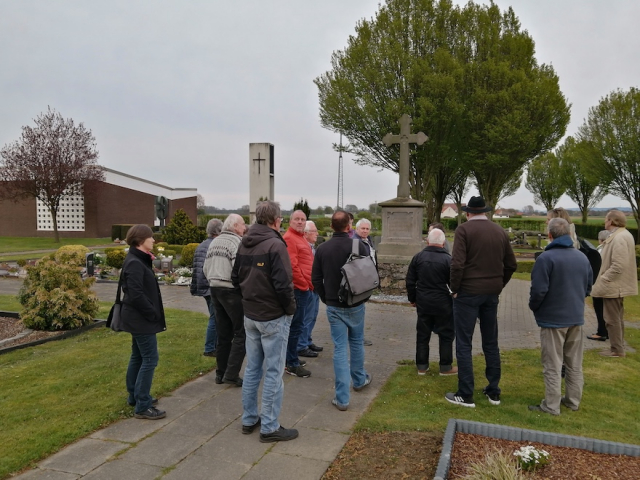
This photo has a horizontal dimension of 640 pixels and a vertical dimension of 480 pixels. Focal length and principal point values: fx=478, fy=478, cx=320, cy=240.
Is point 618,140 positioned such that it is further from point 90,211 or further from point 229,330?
point 90,211

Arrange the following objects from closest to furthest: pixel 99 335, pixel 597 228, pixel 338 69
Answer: pixel 99 335
pixel 338 69
pixel 597 228

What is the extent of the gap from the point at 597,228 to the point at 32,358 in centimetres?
4271

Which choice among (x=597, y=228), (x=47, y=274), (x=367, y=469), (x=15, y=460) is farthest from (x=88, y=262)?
(x=597, y=228)

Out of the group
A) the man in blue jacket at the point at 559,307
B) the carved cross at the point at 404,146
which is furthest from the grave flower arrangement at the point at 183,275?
the man in blue jacket at the point at 559,307

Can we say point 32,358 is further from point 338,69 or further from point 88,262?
point 338,69

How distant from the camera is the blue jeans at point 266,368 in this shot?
3.82 meters

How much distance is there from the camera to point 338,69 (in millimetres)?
26516

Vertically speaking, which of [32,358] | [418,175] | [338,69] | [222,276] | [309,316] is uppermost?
[338,69]

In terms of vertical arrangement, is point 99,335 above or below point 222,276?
below

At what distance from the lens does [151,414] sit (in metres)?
4.23

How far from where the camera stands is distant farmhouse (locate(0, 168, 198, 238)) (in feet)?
112

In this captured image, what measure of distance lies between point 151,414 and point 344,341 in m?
1.85

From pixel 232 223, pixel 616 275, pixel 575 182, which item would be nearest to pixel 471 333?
pixel 232 223

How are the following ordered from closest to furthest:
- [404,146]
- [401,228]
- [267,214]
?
1. [267,214]
2. [401,228]
3. [404,146]
